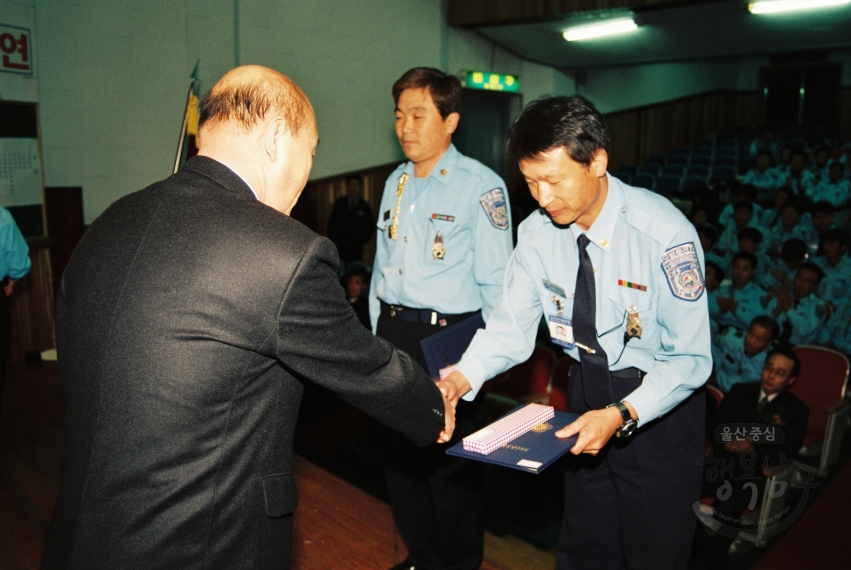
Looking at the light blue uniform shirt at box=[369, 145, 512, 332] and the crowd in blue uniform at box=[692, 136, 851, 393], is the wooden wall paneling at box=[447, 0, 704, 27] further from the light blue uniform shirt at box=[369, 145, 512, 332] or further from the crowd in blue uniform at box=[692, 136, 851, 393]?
the light blue uniform shirt at box=[369, 145, 512, 332]

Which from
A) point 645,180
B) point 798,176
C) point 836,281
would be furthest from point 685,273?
point 645,180

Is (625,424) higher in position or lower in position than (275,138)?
lower

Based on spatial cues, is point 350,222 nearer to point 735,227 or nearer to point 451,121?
point 735,227

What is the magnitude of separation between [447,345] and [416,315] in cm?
40

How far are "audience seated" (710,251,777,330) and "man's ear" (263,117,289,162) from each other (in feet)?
13.0

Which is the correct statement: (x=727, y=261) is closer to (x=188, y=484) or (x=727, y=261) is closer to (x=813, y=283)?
(x=813, y=283)

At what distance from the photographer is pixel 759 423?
297cm

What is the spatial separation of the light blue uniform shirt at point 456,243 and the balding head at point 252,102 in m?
1.18

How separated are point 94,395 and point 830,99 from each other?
17.2 metres

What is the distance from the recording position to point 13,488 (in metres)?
3.03

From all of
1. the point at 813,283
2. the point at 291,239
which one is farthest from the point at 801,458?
the point at 291,239

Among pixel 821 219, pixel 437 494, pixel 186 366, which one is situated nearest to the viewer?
pixel 186 366

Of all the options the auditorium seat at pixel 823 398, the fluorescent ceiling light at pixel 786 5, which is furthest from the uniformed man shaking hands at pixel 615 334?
the fluorescent ceiling light at pixel 786 5

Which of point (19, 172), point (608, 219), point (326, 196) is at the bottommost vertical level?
point (608, 219)
